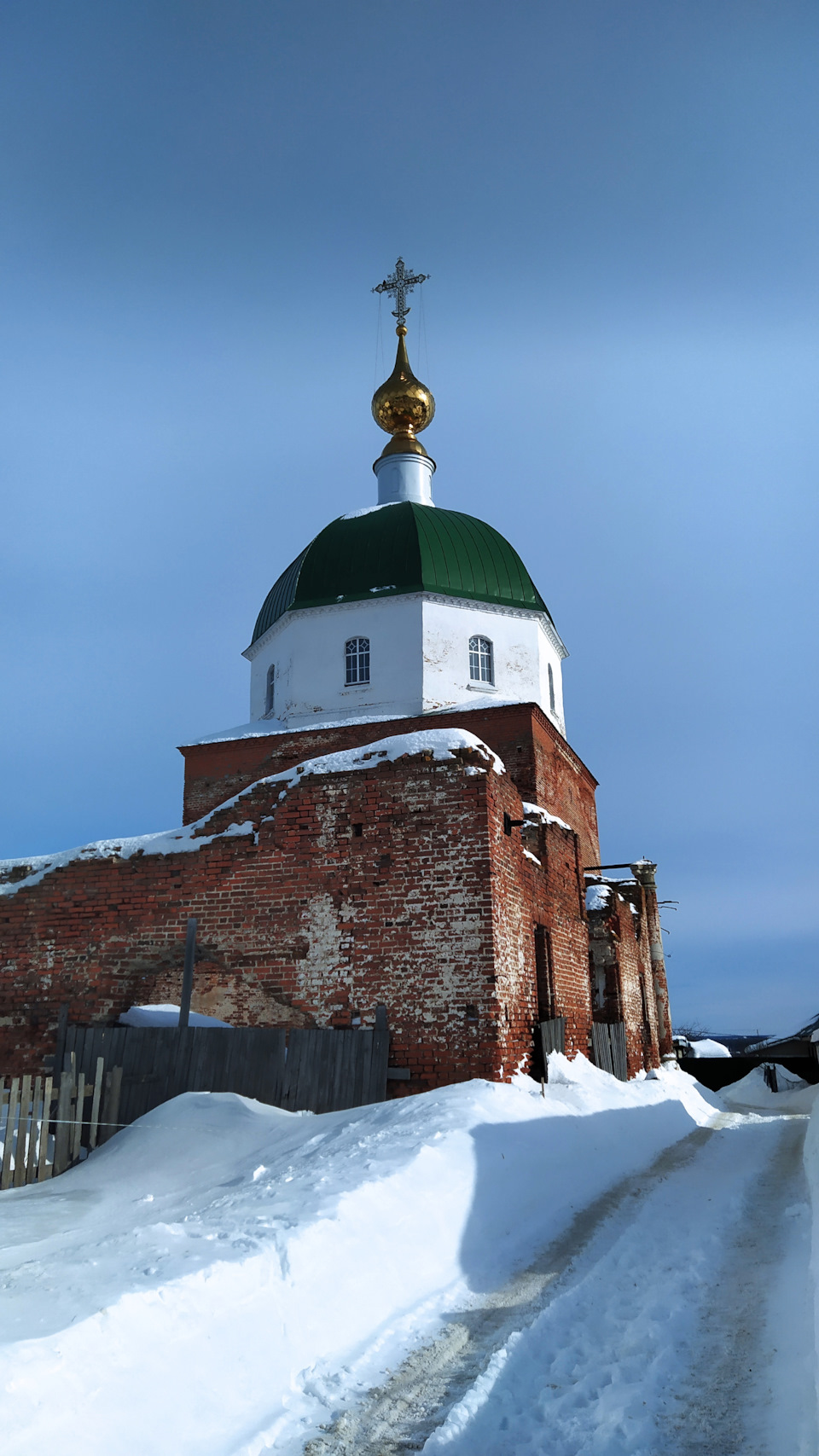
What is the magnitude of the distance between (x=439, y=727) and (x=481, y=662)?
90.5 inches

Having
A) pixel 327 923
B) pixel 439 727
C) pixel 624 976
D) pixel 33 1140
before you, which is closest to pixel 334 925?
pixel 327 923

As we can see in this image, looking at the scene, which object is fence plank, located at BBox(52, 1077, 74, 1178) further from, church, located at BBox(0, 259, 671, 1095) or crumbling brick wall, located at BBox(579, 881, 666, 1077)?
crumbling brick wall, located at BBox(579, 881, 666, 1077)

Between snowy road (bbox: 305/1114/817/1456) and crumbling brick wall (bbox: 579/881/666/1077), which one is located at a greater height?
crumbling brick wall (bbox: 579/881/666/1077)

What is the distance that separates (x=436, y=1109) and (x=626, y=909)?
12074 mm

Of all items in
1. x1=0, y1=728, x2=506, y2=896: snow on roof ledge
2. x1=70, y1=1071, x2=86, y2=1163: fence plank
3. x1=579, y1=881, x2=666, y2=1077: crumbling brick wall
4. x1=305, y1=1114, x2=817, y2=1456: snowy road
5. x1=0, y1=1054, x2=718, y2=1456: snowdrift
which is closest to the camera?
x1=0, y1=1054, x2=718, y2=1456: snowdrift

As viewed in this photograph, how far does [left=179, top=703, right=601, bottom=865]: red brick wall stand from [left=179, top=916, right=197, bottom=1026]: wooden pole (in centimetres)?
668

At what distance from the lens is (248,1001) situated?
9.59 meters

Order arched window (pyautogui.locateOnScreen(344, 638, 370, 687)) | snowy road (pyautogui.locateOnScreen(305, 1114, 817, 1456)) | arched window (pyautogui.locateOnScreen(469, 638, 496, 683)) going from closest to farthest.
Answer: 1. snowy road (pyautogui.locateOnScreen(305, 1114, 817, 1456))
2. arched window (pyautogui.locateOnScreen(344, 638, 370, 687))
3. arched window (pyautogui.locateOnScreen(469, 638, 496, 683))

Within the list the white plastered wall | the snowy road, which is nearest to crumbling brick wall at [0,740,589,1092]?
the snowy road

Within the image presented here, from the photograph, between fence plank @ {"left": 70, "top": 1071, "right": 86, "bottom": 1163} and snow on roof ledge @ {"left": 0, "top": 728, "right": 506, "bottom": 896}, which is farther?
snow on roof ledge @ {"left": 0, "top": 728, "right": 506, "bottom": 896}

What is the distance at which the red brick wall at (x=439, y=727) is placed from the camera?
16.5 metres

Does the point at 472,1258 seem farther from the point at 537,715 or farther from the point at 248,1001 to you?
the point at 537,715

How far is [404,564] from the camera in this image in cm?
1891

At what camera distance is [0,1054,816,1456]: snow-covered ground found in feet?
10.8
